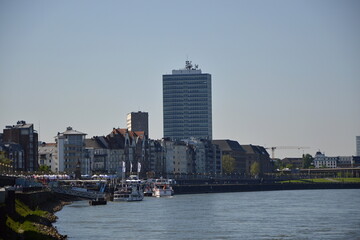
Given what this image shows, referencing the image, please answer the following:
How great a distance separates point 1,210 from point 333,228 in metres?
45.7

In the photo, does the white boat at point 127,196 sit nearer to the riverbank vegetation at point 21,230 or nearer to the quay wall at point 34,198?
the quay wall at point 34,198

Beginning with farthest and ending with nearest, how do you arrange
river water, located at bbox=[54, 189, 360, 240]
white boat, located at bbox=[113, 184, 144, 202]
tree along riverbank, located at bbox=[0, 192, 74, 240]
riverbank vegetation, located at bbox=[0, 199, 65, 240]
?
white boat, located at bbox=[113, 184, 144, 202] < river water, located at bbox=[54, 189, 360, 240] < riverbank vegetation, located at bbox=[0, 199, 65, 240] < tree along riverbank, located at bbox=[0, 192, 74, 240]

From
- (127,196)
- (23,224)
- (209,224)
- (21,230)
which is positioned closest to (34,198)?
(209,224)

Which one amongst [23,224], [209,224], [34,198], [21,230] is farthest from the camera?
[34,198]

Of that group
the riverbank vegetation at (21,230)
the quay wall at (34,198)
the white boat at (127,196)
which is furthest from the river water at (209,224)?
the white boat at (127,196)

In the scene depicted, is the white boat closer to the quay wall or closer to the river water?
the quay wall

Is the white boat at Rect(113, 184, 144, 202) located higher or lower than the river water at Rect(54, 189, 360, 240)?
higher

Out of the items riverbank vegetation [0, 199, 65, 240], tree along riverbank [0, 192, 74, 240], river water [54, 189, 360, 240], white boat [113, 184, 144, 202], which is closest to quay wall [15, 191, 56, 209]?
tree along riverbank [0, 192, 74, 240]

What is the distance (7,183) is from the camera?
12912 centimetres

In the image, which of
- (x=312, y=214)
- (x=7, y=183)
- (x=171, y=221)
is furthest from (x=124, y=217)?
(x=312, y=214)

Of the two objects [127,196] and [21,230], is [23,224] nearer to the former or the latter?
[21,230]

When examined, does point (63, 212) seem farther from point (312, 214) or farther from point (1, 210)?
point (1, 210)

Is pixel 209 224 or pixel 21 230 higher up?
pixel 21 230

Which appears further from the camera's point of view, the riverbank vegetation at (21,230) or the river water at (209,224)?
the river water at (209,224)
